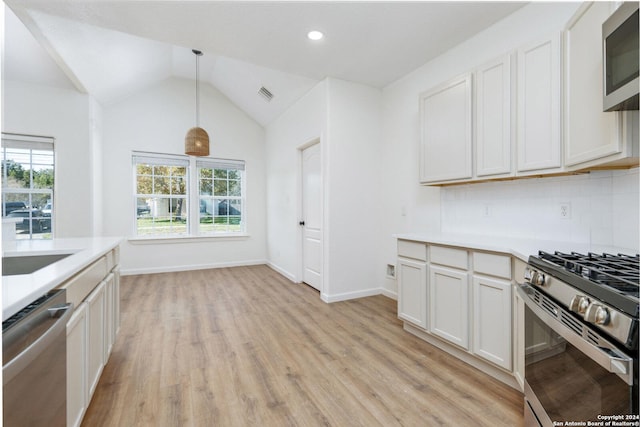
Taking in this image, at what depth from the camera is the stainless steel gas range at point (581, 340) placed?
871mm

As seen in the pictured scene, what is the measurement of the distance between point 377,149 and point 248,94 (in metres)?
2.73

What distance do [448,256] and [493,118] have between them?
1134 mm

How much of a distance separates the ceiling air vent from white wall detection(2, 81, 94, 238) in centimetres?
247

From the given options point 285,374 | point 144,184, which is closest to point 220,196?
point 144,184

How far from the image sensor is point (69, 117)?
4059 mm

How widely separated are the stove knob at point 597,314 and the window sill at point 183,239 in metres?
5.61

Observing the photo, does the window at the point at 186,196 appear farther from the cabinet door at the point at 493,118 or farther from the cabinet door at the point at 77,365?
the cabinet door at the point at 493,118

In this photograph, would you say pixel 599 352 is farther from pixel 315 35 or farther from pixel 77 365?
pixel 315 35

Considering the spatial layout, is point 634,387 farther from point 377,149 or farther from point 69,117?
point 69,117

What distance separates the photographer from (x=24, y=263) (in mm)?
1746

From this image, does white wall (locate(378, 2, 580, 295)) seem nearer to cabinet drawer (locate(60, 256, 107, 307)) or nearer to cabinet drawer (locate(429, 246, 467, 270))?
cabinet drawer (locate(429, 246, 467, 270))

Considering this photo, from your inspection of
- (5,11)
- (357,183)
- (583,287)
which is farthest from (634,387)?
(5,11)

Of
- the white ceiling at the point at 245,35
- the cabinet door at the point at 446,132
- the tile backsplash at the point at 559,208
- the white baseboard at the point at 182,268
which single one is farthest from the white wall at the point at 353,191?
the white baseboard at the point at 182,268

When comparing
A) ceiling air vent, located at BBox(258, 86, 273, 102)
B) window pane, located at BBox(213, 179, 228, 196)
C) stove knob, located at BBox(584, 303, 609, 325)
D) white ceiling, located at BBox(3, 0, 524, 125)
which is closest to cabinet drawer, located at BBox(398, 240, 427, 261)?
stove knob, located at BBox(584, 303, 609, 325)
